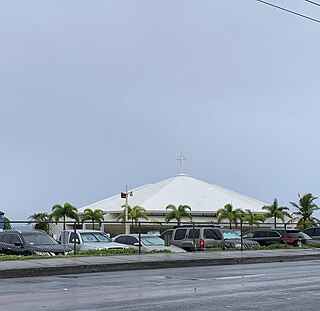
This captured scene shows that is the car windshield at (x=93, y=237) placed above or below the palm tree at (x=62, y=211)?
below

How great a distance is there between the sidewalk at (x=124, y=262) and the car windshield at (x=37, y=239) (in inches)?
86.4

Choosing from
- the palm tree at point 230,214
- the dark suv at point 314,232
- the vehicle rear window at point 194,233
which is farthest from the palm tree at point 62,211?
the vehicle rear window at point 194,233

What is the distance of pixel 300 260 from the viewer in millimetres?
28188

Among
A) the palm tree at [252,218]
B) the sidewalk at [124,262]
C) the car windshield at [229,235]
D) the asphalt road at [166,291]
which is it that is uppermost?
the palm tree at [252,218]

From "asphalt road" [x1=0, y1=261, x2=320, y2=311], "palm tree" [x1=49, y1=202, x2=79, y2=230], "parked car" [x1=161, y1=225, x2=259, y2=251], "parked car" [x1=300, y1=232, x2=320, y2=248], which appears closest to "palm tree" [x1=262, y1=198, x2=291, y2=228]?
"palm tree" [x1=49, y1=202, x2=79, y2=230]

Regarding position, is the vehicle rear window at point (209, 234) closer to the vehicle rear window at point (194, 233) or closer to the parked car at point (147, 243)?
the vehicle rear window at point (194, 233)

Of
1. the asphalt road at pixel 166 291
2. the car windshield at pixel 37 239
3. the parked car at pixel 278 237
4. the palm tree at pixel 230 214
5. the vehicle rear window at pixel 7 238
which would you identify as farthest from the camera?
the palm tree at pixel 230 214

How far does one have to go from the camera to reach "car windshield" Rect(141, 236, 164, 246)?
94.0 ft

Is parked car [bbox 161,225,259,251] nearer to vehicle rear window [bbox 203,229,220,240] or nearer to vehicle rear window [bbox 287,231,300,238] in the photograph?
Result: vehicle rear window [bbox 203,229,220,240]

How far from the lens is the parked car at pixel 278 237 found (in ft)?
120

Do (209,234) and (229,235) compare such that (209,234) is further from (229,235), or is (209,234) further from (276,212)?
(276,212)

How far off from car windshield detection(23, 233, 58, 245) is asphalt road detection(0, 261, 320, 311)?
592 centimetres

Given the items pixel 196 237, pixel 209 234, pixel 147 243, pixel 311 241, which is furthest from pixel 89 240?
pixel 311 241

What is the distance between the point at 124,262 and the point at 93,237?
19.2 feet
